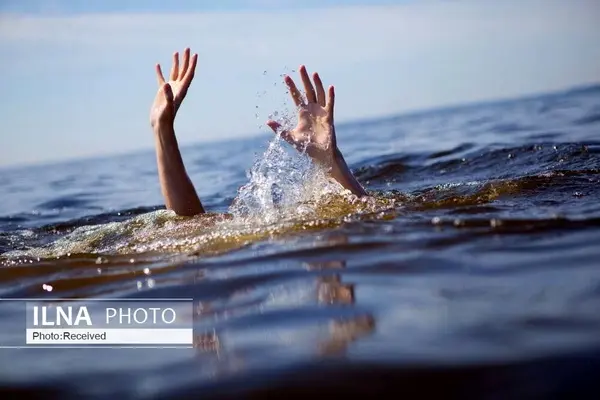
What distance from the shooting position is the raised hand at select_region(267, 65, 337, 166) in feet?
14.4

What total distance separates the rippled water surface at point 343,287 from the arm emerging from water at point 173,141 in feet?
0.46

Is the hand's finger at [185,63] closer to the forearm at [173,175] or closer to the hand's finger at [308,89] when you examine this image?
the forearm at [173,175]

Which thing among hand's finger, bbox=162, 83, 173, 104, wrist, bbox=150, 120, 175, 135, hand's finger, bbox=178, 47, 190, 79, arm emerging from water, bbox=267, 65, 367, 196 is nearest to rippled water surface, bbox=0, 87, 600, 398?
arm emerging from water, bbox=267, 65, 367, 196

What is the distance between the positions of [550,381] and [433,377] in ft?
0.84

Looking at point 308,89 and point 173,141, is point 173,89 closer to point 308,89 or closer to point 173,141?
point 173,141

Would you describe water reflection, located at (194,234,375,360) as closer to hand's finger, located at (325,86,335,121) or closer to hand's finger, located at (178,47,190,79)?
hand's finger, located at (325,86,335,121)

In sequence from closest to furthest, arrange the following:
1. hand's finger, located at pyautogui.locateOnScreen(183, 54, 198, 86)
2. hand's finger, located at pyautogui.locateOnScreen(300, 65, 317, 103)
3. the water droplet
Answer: the water droplet < hand's finger, located at pyautogui.locateOnScreen(300, 65, 317, 103) < hand's finger, located at pyautogui.locateOnScreen(183, 54, 198, 86)

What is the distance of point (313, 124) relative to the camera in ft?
14.7

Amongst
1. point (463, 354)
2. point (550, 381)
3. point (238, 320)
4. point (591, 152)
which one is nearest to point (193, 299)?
point (238, 320)

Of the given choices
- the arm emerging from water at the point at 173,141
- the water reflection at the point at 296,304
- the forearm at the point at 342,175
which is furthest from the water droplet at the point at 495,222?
the arm emerging from water at the point at 173,141

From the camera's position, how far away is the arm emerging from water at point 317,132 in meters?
4.39

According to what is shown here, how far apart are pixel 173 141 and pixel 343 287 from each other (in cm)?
233

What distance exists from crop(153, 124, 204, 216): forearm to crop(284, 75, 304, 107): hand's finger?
0.75 meters

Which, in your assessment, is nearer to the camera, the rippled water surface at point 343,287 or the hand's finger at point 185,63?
the rippled water surface at point 343,287
